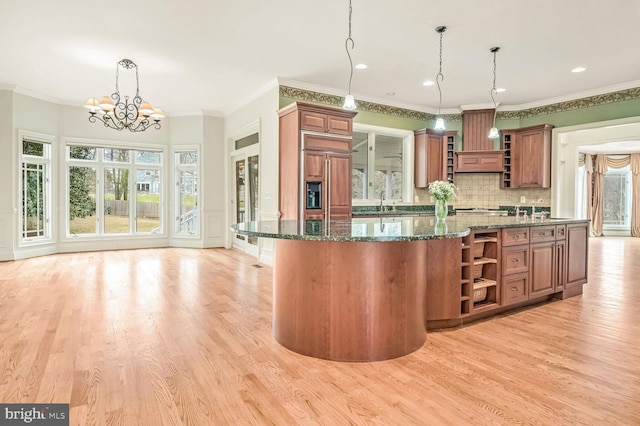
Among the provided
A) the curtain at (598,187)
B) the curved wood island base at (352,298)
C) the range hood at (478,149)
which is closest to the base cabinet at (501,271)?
the curved wood island base at (352,298)

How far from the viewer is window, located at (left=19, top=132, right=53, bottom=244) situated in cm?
679

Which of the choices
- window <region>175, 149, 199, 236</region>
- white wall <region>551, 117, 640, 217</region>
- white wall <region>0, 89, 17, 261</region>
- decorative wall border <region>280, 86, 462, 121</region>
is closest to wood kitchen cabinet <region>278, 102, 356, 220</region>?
decorative wall border <region>280, 86, 462, 121</region>

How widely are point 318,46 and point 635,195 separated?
1197cm

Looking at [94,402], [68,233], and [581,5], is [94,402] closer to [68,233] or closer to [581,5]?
[581,5]

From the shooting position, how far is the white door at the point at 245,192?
689cm

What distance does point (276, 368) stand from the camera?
8.16ft

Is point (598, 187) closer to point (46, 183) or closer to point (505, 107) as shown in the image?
point (505, 107)

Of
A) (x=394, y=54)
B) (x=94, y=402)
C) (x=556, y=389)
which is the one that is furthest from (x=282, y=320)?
(x=394, y=54)

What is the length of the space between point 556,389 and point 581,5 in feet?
11.9

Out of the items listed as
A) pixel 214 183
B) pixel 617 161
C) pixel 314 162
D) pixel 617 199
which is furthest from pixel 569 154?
pixel 214 183

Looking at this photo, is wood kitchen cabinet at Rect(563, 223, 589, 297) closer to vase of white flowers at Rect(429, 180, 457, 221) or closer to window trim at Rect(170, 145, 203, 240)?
vase of white flowers at Rect(429, 180, 457, 221)

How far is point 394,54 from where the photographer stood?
16.0 feet

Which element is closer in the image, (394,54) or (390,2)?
(390,2)

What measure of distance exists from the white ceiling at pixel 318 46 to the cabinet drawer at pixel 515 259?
2.43 meters
